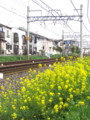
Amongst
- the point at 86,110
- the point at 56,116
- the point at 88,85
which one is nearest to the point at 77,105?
the point at 86,110

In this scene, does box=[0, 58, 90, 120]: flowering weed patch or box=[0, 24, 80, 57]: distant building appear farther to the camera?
box=[0, 24, 80, 57]: distant building

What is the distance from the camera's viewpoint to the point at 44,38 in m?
60.4

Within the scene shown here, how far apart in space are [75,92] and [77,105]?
0.42 meters

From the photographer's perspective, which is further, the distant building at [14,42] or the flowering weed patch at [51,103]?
the distant building at [14,42]

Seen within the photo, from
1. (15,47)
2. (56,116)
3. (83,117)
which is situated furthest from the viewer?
(15,47)

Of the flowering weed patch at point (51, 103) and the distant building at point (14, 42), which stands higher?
the distant building at point (14, 42)

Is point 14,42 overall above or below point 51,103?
above

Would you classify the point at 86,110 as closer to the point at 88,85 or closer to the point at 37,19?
the point at 88,85

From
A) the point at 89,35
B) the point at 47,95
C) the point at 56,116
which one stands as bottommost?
the point at 56,116

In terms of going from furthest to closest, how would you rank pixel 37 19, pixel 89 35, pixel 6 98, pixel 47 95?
pixel 89 35 → pixel 37 19 → pixel 6 98 → pixel 47 95

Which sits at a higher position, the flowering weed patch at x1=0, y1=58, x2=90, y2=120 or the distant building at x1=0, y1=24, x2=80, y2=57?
the distant building at x1=0, y1=24, x2=80, y2=57

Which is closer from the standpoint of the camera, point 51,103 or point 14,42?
point 51,103

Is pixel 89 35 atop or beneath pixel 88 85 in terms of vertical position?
atop

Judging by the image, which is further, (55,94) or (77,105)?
(55,94)
